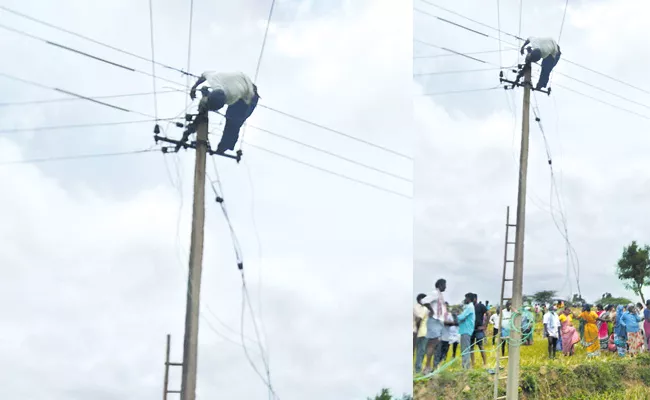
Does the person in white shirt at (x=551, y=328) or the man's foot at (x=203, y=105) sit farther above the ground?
the man's foot at (x=203, y=105)

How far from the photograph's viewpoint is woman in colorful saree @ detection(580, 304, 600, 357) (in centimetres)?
387

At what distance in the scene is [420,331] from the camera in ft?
12.0

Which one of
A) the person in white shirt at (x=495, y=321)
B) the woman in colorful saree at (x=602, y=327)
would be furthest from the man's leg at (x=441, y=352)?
the woman in colorful saree at (x=602, y=327)

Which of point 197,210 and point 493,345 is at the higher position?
point 197,210

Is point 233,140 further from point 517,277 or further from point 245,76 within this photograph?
point 517,277

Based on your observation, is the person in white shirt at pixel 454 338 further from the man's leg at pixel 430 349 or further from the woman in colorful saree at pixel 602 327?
the woman in colorful saree at pixel 602 327

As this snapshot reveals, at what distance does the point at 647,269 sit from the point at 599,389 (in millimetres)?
731

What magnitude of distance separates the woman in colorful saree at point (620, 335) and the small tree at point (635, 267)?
0.16 metres

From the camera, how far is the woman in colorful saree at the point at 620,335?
3.97 meters

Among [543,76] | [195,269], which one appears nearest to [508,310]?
[543,76]

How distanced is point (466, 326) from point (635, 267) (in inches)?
43.0

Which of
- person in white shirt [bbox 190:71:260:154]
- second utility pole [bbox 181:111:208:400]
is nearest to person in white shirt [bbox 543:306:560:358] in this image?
second utility pole [bbox 181:111:208:400]

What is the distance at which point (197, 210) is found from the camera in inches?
138

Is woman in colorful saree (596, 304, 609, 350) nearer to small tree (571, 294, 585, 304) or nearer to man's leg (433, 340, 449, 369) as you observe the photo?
small tree (571, 294, 585, 304)
